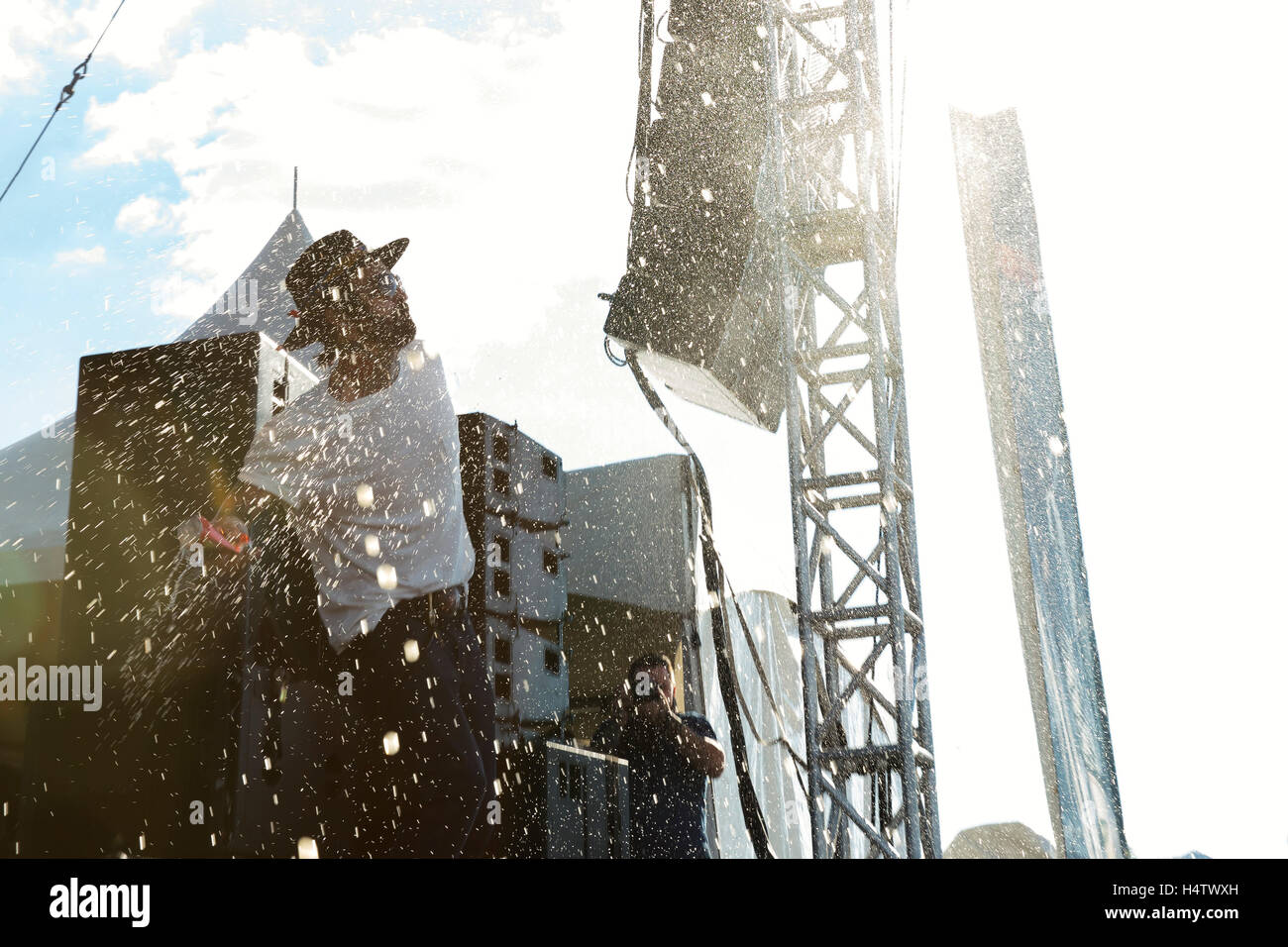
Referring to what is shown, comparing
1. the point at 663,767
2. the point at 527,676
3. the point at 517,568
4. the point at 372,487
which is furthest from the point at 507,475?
the point at 372,487

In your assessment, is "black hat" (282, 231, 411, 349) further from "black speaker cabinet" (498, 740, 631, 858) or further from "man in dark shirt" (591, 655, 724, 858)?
"man in dark shirt" (591, 655, 724, 858)

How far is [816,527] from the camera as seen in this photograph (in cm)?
391

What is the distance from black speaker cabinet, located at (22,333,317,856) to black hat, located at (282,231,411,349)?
205mm

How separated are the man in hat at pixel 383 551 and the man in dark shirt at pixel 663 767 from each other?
1.52 metres

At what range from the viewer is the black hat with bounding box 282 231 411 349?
1712 mm

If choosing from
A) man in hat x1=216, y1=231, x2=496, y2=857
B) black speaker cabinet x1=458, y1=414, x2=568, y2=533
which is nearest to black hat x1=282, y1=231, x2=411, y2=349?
man in hat x1=216, y1=231, x2=496, y2=857

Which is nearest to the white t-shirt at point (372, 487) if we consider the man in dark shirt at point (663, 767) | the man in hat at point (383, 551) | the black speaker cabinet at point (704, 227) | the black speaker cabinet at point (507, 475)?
the man in hat at point (383, 551)

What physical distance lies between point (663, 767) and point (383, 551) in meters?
1.91

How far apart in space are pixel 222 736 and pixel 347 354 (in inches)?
29.1

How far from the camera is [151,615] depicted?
173 cm

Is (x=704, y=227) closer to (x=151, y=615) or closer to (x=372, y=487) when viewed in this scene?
(x=372, y=487)

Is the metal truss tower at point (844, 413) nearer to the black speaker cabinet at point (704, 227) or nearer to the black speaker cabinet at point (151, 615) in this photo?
the black speaker cabinet at point (704, 227)
